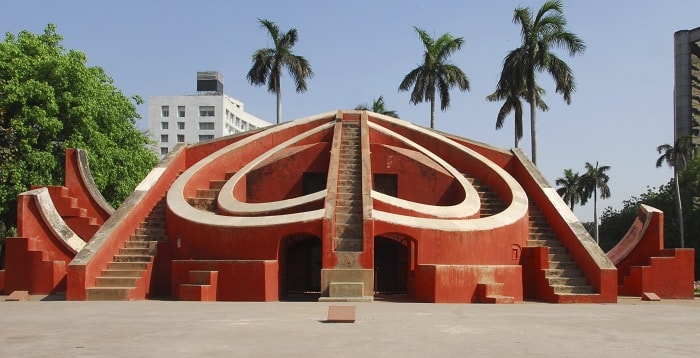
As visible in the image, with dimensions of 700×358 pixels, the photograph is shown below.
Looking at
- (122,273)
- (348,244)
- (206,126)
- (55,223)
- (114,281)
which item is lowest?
(114,281)

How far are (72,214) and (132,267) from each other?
4276 mm

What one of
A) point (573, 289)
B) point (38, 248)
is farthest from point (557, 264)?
point (38, 248)

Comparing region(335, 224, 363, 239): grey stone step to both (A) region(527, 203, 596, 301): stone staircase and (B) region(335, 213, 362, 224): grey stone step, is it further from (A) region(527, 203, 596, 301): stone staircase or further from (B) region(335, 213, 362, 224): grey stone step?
(A) region(527, 203, 596, 301): stone staircase

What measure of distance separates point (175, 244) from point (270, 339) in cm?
742

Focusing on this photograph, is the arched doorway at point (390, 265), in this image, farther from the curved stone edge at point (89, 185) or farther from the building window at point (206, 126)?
the building window at point (206, 126)

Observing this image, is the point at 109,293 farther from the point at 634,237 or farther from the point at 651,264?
the point at 634,237

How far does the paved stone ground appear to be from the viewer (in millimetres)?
6152

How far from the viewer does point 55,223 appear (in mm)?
15273

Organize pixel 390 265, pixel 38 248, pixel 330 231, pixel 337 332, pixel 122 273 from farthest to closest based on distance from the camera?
pixel 390 265 < pixel 38 248 < pixel 122 273 < pixel 330 231 < pixel 337 332

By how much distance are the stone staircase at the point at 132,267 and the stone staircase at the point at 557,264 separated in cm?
708

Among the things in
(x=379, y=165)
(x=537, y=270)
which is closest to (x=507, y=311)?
(x=537, y=270)

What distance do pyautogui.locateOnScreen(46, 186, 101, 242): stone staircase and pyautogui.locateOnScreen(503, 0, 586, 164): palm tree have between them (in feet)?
43.9

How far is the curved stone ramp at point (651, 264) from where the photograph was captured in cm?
1491

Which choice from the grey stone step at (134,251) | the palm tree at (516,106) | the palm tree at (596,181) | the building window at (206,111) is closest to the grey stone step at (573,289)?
the grey stone step at (134,251)
